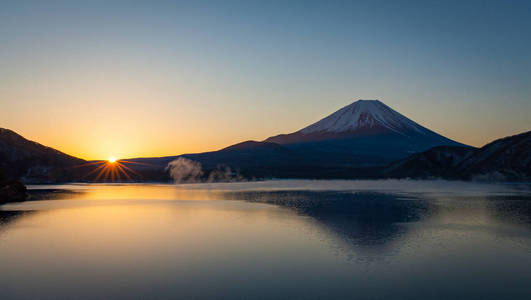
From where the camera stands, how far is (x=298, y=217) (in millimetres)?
39375

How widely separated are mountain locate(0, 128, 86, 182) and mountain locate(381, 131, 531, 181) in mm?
123699

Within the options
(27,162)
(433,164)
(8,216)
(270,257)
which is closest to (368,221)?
(270,257)

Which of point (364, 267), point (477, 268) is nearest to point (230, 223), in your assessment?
point (364, 267)

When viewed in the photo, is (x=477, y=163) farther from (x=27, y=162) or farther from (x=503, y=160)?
(x=27, y=162)

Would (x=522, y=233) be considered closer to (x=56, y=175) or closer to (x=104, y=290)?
(x=104, y=290)

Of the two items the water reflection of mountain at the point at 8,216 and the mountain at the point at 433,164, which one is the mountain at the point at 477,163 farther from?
the water reflection of mountain at the point at 8,216

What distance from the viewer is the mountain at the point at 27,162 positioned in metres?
140

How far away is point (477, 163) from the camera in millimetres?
138375

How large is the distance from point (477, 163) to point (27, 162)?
153 meters

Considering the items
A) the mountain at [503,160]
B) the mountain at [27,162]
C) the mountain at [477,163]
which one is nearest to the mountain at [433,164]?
the mountain at [477,163]

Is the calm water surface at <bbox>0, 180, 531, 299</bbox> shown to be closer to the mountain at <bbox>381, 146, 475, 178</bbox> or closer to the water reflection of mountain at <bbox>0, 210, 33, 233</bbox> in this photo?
the water reflection of mountain at <bbox>0, 210, 33, 233</bbox>

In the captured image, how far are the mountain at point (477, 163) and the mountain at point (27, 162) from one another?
124 meters

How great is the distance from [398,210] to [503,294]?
30.4 m

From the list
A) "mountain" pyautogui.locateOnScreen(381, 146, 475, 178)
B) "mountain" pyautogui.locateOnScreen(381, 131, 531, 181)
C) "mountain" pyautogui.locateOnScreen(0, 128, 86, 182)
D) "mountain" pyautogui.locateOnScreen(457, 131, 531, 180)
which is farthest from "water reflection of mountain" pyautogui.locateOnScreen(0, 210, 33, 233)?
"mountain" pyautogui.locateOnScreen(381, 146, 475, 178)
